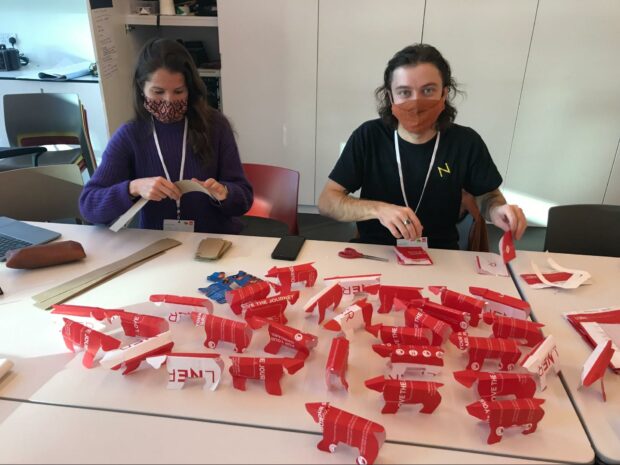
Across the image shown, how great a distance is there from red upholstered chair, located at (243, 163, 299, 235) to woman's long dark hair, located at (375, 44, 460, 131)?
1.46 feet

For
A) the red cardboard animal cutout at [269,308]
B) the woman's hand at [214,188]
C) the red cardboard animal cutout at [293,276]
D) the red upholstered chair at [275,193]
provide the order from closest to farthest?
the red cardboard animal cutout at [269,308] → the red cardboard animal cutout at [293,276] → the woman's hand at [214,188] → the red upholstered chair at [275,193]

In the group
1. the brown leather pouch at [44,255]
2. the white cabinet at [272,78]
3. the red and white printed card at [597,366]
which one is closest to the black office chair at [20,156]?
the white cabinet at [272,78]

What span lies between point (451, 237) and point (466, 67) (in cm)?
166

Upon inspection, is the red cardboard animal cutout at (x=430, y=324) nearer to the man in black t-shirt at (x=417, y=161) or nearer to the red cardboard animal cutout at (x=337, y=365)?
the red cardboard animal cutout at (x=337, y=365)

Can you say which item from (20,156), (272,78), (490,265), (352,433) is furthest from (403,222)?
(20,156)

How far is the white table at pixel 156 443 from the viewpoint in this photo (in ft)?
2.48

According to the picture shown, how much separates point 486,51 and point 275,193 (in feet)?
5.89

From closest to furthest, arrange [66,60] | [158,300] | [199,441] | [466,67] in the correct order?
[199,441] → [158,300] → [466,67] → [66,60]

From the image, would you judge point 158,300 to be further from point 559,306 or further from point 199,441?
point 559,306

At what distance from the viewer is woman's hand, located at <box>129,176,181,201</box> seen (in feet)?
4.61

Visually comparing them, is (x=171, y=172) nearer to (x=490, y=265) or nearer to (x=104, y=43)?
(x=490, y=265)

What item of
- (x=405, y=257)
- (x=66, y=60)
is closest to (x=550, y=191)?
(x=405, y=257)

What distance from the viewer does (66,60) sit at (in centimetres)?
420

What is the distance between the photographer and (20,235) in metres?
1.47
